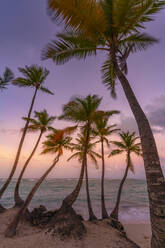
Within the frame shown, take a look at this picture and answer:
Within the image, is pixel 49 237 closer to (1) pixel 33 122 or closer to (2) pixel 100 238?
(2) pixel 100 238

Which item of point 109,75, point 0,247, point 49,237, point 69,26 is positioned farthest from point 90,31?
point 0,247

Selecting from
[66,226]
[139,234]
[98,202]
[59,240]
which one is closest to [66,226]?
[66,226]

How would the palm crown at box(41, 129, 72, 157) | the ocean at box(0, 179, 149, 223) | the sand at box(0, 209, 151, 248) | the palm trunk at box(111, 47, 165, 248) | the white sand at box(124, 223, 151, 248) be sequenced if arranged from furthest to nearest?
1. the ocean at box(0, 179, 149, 223)
2. the palm crown at box(41, 129, 72, 157)
3. the white sand at box(124, 223, 151, 248)
4. the sand at box(0, 209, 151, 248)
5. the palm trunk at box(111, 47, 165, 248)

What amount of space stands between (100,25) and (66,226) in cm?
940

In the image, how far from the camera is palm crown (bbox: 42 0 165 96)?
4.00 m

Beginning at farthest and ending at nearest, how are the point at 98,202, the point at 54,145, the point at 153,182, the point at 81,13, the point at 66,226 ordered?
the point at 98,202
the point at 54,145
the point at 66,226
the point at 81,13
the point at 153,182

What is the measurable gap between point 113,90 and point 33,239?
8.43 meters

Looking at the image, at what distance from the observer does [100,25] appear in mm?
4270

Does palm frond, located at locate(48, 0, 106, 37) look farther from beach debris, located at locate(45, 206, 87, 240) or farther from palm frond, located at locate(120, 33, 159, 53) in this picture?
beach debris, located at locate(45, 206, 87, 240)

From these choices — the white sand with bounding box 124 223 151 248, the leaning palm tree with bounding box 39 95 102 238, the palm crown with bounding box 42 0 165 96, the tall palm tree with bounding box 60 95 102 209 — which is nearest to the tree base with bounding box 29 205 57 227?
the leaning palm tree with bounding box 39 95 102 238

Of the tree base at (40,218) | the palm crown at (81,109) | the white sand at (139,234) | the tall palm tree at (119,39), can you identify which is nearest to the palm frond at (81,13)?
the tall palm tree at (119,39)

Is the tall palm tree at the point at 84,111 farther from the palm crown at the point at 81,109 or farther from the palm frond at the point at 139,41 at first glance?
the palm frond at the point at 139,41

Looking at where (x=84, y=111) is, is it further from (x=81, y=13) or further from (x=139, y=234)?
(x=139, y=234)

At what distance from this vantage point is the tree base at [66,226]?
6.55 metres
